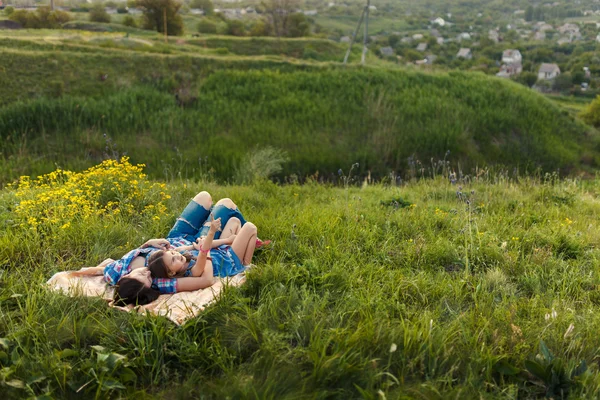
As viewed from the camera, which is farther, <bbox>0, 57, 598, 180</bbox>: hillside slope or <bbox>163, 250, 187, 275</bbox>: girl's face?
<bbox>0, 57, 598, 180</bbox>: hillside slope

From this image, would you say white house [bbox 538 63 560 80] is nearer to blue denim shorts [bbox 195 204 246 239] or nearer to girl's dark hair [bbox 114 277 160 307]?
blue denim shorts [bbox 195 204 246 239]

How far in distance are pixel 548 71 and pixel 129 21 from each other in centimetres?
4687

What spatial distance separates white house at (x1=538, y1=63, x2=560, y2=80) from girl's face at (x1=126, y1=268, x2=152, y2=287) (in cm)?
5602

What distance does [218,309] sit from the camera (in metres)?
3.31

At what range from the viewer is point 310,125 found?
532 inches

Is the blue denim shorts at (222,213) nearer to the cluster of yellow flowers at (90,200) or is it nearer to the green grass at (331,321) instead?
the green grass at (331,321)

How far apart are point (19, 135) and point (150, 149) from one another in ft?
10.3

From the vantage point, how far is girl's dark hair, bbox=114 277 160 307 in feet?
11.2

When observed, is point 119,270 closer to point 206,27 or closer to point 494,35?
point 206,27

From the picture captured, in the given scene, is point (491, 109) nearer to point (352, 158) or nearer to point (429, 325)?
point (352, 158)

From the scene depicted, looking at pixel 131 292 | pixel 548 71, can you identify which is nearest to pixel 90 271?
pixel 131 292

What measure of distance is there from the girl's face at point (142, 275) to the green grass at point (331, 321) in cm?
29

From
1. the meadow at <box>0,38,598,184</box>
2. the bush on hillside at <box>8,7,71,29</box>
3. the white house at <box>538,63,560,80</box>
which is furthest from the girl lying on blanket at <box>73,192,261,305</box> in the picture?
the white house at <box>538,63,560,80</box>

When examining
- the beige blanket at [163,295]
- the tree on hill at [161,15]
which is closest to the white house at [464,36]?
the tree on hill at [161,15]
